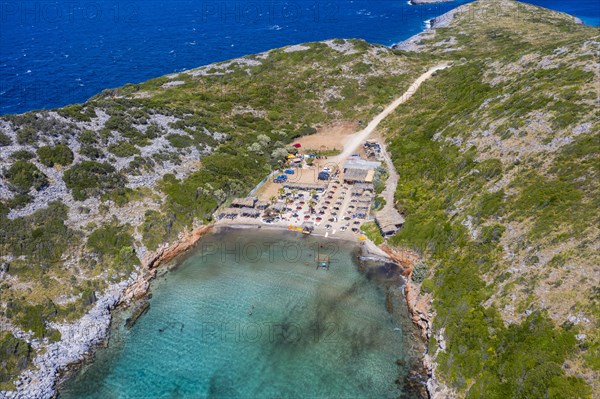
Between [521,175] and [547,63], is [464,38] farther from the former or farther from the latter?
[521,175]

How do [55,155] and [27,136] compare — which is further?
[27,136]

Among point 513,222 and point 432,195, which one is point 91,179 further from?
point 513,222

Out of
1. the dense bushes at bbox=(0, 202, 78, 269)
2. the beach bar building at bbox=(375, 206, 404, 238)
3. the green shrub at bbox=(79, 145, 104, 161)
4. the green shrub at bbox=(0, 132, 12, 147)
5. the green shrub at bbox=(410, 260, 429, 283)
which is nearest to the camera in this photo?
the green shrub at bbox=(410, 260, 429, 283)

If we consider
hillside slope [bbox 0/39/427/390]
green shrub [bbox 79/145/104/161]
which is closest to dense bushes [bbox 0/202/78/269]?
hillside slope [bbox 0/39/427/390]

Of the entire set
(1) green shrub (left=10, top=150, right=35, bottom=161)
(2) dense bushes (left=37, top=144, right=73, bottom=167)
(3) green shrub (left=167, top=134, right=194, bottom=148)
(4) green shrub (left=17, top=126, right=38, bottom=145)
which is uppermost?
(4) green shrub (left=17, top=126, right=38, bottom=145)

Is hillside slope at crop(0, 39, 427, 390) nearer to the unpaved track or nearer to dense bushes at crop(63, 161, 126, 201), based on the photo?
dense bushes at crop(63, 161, 126, 201)

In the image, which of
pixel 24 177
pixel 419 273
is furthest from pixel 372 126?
pixel 24 177
